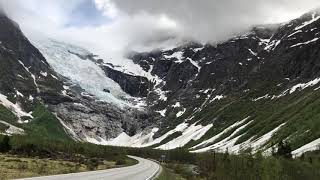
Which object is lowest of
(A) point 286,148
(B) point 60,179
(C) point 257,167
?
(B) point 60,179

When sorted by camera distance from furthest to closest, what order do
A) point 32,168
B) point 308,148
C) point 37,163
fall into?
point 308,148, point 37,163, point 32,168

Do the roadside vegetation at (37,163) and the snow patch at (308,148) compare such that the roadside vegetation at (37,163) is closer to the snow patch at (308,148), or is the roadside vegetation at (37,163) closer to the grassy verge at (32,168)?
the grassy verge at (32,168)

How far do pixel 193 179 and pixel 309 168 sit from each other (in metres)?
21.6

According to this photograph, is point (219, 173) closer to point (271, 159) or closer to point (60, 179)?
point (271, 159)

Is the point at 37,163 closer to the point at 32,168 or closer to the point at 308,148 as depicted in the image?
the point at 32,168

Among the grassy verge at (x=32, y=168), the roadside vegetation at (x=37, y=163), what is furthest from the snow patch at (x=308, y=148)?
the grassy verge at (x=32, y=168)

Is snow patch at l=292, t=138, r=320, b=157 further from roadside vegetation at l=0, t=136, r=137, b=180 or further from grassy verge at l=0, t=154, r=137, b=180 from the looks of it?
grassy verge at l=0, t=154, r=137, b=180

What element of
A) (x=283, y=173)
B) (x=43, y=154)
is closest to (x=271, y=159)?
(x=283, y=173)

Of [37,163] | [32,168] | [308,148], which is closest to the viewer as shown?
[32,168]

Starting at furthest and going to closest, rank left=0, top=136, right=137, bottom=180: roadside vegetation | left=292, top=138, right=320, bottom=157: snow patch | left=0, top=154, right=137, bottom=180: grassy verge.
→ 1. left=292, top=138, right=320, bottom=157: snow patch
2. left=0, top=136, right=137, bottom=180: roadside vegetation
3. left=0, top=154, right=137, bottom=180: grassy verge

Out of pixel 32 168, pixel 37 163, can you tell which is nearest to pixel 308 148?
pixel 37 163

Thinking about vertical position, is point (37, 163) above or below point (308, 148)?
below

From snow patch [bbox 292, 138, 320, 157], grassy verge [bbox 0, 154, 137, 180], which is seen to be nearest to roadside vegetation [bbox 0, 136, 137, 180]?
grassy verge [bbox 0, 154, 137, 180]

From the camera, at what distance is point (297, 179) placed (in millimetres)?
80688
